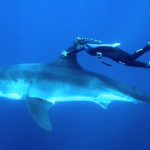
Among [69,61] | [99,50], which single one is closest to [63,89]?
[69,61]

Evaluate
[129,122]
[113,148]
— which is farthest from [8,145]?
[129,122]

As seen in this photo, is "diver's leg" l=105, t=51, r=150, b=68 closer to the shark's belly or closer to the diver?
the diver

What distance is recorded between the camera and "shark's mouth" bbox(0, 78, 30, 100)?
5.32 m

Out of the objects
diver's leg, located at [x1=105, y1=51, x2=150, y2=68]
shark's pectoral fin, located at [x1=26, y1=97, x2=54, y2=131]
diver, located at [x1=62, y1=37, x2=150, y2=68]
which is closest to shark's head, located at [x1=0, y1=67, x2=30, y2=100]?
shark's pectoral fin, located at [x1=26, y1=97, x2=54, y2=131]

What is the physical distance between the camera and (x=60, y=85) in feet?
17.9

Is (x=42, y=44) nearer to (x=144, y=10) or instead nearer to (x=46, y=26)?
(x=46, y=26)

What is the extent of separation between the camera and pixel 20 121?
10.5 meters

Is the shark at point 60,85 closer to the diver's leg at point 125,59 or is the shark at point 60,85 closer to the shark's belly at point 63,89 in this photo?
the shark's belly at point 63,89

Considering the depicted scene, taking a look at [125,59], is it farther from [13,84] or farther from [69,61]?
[13,84]

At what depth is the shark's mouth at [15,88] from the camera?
210 inches

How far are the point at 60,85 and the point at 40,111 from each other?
0.95 meters

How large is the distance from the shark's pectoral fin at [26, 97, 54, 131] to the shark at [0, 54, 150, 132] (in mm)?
95

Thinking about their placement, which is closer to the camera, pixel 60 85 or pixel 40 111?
pixel 40 111

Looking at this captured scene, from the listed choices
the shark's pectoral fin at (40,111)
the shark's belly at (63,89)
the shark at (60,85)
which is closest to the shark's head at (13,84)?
the shark at (60,85)
